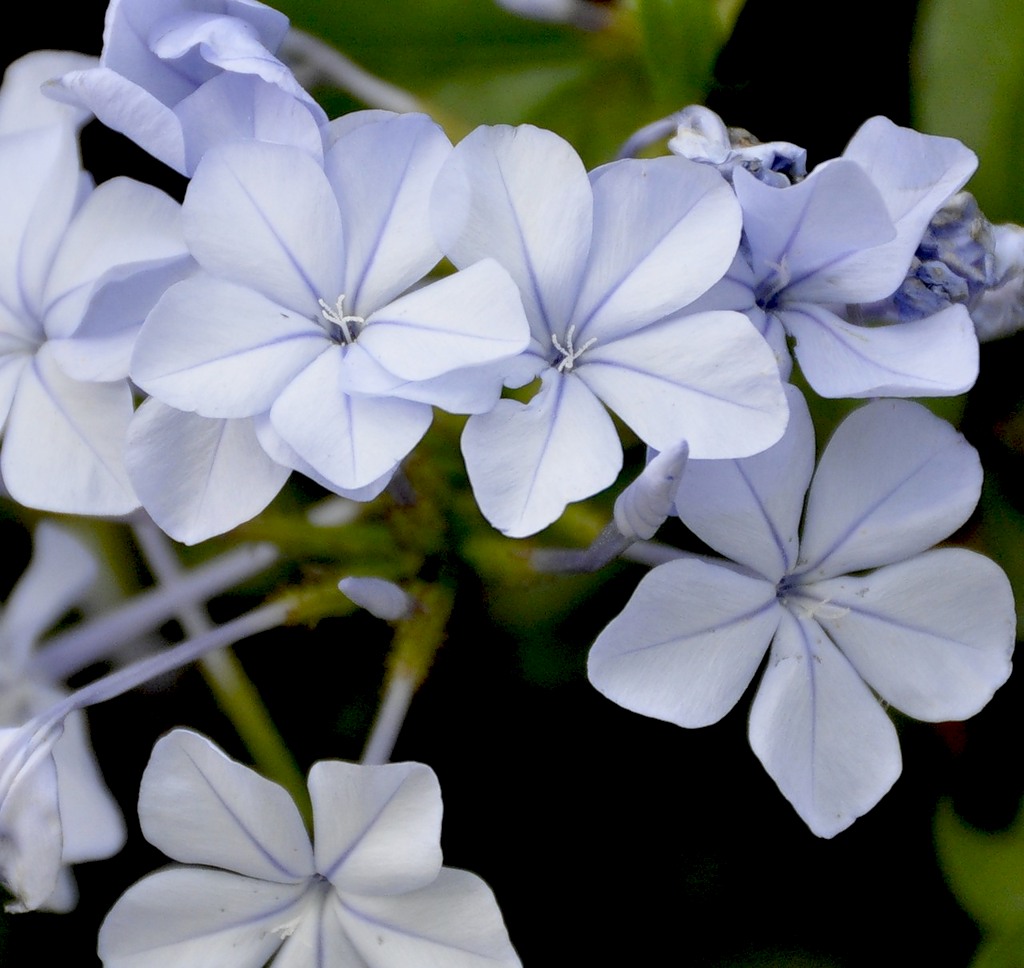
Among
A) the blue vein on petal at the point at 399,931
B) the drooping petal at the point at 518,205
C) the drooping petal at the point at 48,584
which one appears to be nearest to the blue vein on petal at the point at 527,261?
the drooping petal at the point at 518,205

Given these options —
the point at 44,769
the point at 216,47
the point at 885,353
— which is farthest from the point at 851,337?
the point at 44,769

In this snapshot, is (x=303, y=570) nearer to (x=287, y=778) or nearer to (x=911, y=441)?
(x=287, y=778)

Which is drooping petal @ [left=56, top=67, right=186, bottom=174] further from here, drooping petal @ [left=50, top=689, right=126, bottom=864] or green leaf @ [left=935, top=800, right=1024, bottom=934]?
green leaf @ [left=935, top=800, right=1024, bottom=934]

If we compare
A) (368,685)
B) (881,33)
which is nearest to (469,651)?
(368,685)

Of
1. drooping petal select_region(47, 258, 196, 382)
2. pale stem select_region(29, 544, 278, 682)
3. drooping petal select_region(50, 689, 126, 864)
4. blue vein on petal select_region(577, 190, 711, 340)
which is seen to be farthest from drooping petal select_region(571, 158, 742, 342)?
drooping petal select_region(50, 689, 126, 864)

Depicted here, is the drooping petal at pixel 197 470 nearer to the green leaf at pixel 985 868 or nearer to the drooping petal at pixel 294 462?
the drooping petal at pixel 294 462

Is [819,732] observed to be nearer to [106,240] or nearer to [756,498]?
[756,498]

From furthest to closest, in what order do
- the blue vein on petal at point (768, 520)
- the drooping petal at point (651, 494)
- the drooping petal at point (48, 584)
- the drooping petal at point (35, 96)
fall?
1. the drooping petal at point (48, 584)
2. the drooping petal at point (35, 96)
3. the blue vein on petal at point (768, 520)
4. the drooping petal at point (651, 494)
